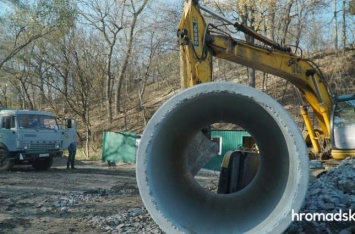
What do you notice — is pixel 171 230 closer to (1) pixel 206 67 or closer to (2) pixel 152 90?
(1) pixel 206 67

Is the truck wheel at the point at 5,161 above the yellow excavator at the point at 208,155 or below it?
below

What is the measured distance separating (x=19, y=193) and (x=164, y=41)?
A: 68.7ft

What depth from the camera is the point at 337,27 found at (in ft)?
93.0

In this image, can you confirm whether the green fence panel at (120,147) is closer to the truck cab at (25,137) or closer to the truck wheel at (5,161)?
the truck cab at (25,137)

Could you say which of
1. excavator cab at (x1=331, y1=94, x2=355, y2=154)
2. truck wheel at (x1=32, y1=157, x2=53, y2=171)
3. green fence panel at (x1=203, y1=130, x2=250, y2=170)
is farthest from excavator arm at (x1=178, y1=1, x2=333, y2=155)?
truck wheel at (x1=32, y1=157, x2=53, y2=171)

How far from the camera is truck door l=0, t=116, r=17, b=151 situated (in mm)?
16531

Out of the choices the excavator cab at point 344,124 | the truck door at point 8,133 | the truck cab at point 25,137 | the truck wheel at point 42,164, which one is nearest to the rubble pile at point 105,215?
the excavator cab at point 344,124

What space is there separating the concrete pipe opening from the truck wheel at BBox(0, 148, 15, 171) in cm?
1306

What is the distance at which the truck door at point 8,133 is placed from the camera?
1653 cm

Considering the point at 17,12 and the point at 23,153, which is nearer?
the point at 23,153

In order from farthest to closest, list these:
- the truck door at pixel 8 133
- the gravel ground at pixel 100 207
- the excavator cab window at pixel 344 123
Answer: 1. the truck door at pixel 8 133
2. the excavator cab window at pixel 344 123
3. the gravel ground at pixel 100 207

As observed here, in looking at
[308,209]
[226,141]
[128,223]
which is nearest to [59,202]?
[128,223]

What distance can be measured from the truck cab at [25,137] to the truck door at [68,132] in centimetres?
71

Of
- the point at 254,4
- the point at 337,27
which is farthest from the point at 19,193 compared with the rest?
the point at 337,27
